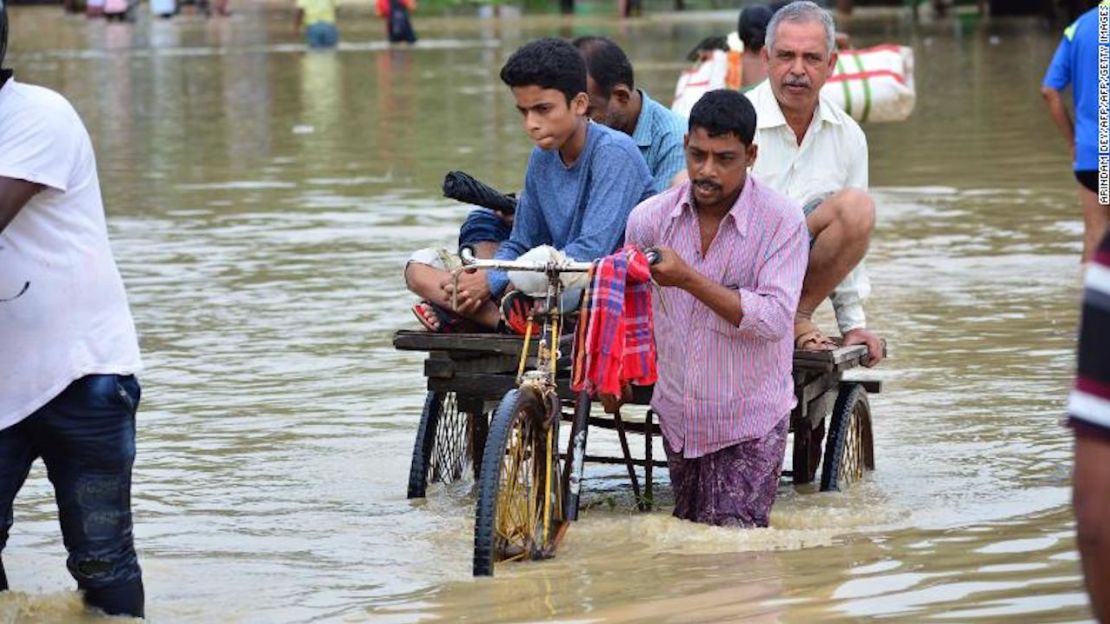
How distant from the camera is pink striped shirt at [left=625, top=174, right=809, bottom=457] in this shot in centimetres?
624

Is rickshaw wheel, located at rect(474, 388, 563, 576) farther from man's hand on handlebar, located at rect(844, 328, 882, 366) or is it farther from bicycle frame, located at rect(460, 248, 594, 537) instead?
man's hand on handlebar, located at rect(844, 328, 882, 366)

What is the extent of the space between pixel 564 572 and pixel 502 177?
1056 centimetres

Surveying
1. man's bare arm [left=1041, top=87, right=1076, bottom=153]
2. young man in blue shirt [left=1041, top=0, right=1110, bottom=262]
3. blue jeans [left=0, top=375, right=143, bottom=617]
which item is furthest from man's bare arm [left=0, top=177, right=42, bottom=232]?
man's bare arm [left=1041, top=87, right=1076, bottom=153]

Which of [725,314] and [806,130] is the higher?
[806,130]

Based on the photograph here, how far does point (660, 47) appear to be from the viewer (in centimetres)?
3416

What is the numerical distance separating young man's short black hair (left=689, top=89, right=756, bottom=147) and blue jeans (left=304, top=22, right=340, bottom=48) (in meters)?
29.4

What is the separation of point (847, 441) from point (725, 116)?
4.67ft

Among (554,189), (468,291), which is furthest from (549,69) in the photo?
(468,291)

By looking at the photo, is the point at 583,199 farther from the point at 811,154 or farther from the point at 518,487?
the point at 518,487

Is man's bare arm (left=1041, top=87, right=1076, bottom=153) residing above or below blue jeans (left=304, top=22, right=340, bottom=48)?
above

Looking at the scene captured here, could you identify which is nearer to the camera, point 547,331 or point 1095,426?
point 1095,426

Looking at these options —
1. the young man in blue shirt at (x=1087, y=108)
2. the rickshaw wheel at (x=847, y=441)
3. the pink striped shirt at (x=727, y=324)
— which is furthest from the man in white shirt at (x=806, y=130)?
the young man in blue shirt at (x=1087, y=108)

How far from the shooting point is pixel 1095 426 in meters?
2.95

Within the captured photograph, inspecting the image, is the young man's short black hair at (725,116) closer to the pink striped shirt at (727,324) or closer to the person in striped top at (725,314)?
Answer: the person in striped top at (725,314)
